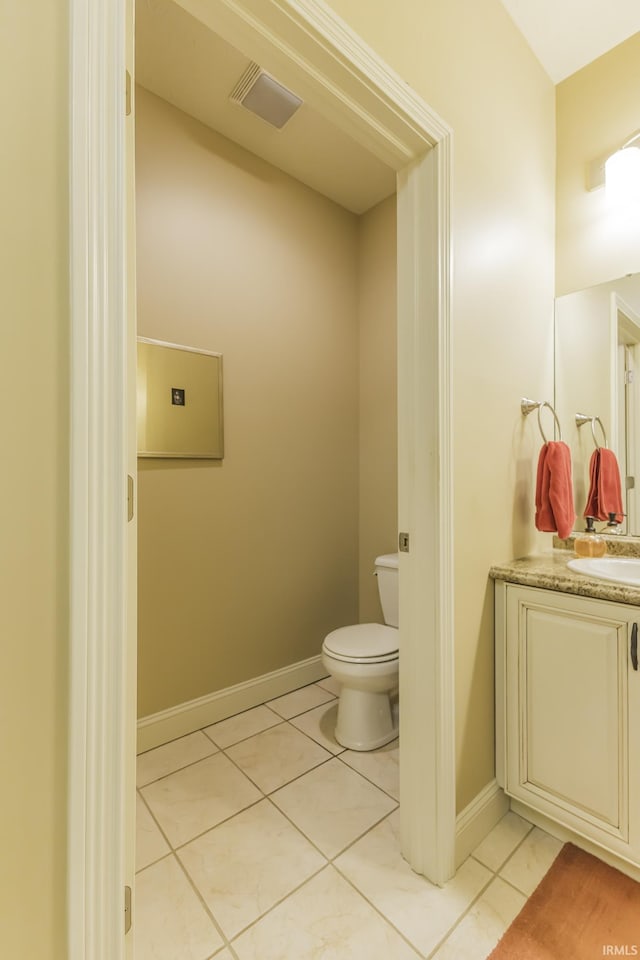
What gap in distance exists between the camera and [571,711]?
48.3 inches

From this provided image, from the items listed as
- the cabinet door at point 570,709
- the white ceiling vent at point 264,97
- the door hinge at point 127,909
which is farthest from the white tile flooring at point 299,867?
the white ceiling vent at point 264,97

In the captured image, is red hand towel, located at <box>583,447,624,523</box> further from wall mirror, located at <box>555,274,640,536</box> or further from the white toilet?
the white toilet

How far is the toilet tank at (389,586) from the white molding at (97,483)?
1.57m

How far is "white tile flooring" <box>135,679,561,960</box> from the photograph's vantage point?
102 cm

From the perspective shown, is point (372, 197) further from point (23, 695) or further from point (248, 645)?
point (23, 695)

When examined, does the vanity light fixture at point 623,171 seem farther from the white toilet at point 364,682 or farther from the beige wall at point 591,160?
the white toilet at point 364,682

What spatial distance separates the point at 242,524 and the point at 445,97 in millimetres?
1729

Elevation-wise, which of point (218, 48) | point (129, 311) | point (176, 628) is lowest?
point (176, 628)

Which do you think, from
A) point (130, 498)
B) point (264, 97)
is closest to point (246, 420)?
point (264, 97)

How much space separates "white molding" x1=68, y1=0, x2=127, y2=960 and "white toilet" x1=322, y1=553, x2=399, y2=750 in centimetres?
117

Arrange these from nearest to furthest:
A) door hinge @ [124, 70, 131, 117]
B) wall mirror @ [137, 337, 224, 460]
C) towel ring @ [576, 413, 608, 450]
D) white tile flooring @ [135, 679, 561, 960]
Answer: door hinge @ [124, 70, 131, 117] → white tile flooring @ [135, 679, 561, 960] → towel ring @ [576, 413, 608, 450] → wall mirror @ [137, 337, 224, 460]

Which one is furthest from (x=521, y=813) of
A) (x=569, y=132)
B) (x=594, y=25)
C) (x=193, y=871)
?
(x=594, y=25)

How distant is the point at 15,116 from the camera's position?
562 millimetres

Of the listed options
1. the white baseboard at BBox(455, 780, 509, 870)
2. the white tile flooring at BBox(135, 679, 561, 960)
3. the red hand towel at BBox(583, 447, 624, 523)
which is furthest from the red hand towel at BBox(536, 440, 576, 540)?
the white tile flooring at BBox(135, 679, 561, 960)
